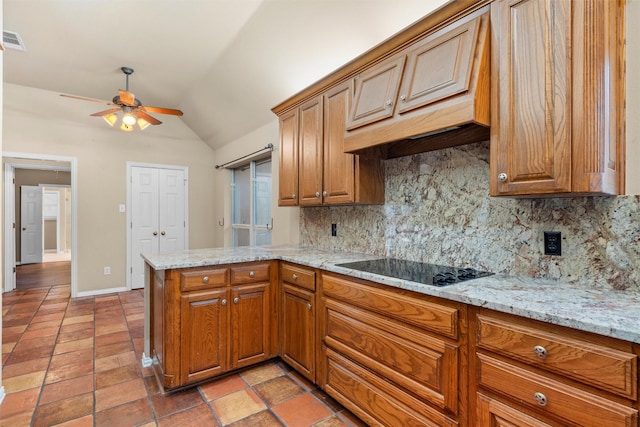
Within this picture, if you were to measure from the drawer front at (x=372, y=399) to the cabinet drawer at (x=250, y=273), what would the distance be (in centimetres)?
75

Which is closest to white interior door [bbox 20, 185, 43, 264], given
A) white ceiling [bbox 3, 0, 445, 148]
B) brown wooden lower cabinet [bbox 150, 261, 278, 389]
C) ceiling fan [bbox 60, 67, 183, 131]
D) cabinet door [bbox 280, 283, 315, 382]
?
white ceiling [bbox 3, 0, 445, 148]

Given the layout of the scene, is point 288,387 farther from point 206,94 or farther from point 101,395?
point 206,94

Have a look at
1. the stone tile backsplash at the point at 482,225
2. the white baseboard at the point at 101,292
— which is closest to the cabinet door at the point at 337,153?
the stone tile backsplash at the point at 482,225

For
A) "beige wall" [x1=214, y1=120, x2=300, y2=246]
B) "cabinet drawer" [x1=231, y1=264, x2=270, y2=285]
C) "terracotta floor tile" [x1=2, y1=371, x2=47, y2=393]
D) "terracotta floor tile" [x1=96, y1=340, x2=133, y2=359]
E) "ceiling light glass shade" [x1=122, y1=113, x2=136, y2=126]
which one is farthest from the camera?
"beige wall" [x1=214, y1=120, x2=300, y2=246]

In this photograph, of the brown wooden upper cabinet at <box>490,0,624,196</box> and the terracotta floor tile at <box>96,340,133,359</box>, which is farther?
the terracotta floor tile at <box>96,340,133,359</box>

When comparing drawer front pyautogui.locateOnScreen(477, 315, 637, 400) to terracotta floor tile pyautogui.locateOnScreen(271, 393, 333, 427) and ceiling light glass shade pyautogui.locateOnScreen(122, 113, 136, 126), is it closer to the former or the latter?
terracotta floor tile pyautogui.locateOnScreen(271, 393, 333, 427)

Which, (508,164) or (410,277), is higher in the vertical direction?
(508,164)

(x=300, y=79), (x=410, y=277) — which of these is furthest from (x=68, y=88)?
(x=410, y=277)

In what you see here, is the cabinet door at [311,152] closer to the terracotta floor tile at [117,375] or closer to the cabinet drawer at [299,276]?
the cabinet drawer at [299,276]

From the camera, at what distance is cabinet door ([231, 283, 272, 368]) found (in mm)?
2289

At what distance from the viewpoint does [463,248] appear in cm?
195

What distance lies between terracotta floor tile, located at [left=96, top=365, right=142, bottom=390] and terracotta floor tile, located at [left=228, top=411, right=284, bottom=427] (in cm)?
106

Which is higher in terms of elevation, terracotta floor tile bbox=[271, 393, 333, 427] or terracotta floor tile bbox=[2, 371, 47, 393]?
terracotta floor tile bbox=[2, 371, 47, 393]

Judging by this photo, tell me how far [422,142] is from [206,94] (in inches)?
129
